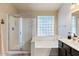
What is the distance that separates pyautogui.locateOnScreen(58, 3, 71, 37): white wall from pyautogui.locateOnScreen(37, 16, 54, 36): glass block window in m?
0.27

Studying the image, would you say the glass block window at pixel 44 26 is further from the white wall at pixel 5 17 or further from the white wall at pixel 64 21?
the white wall at pixel 5 17

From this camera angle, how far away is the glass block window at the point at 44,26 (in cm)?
429

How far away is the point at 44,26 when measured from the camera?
4.36 meters

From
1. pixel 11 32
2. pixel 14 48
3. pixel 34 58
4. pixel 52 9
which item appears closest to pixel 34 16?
pixel 52 9

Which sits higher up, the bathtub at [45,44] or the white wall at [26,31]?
the white wall at [26,31]

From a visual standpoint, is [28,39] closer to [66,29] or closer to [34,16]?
[34,16]

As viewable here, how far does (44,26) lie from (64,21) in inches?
26.5

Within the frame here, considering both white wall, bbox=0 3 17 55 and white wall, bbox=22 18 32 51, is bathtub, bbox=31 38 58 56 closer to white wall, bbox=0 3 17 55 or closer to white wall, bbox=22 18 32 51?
white wall, bbox=22 18 32 51

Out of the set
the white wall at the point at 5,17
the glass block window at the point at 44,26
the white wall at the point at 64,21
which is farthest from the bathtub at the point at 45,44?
the white wall at the point at 5,17

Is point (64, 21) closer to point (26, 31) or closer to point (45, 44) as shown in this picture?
point (45, 44)

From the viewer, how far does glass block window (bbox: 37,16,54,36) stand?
4.29 m

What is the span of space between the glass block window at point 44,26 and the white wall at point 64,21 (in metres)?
0.27

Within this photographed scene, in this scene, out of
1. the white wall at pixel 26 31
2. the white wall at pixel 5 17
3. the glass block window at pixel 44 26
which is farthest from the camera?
the white wall at pixel 26 31

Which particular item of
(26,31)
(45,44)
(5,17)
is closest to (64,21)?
(45,44)
